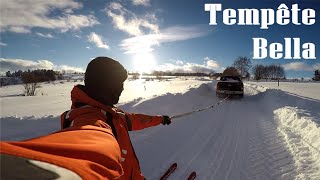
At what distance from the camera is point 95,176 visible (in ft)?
3.26

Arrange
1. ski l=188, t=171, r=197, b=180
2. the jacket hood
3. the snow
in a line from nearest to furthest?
1. the jacket hood
2. ski l=188, t=171, r=197, b=180
3. the snow

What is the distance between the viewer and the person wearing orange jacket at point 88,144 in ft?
2.74

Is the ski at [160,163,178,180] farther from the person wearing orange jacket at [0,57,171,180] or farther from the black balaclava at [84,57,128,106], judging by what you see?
the black balaclava at [84,57,128,106]

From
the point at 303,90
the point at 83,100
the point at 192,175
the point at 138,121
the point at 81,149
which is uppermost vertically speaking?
the point at 83,100

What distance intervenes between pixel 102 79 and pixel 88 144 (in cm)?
97

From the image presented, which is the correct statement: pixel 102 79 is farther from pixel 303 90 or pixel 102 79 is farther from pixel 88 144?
pixel 303 90

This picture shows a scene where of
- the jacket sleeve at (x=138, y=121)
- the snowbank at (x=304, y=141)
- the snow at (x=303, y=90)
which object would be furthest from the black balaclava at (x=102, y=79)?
the snow at (x=303, y=90)

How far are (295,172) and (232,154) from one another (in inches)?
52.1

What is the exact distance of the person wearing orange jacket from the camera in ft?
2.74

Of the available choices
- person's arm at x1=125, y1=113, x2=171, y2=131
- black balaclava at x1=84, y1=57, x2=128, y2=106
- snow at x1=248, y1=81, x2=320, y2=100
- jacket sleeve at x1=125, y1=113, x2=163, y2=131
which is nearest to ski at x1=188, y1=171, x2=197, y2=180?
person's arm at x1=125, y1=113, x2=171, y2=131

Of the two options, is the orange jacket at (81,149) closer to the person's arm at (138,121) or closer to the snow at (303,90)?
the person's arm at (138,121)

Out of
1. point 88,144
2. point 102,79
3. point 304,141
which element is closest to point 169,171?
point 102,79

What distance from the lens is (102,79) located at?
203cm

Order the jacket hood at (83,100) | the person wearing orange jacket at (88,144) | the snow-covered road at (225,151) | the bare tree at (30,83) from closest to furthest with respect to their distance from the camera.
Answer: the person wearing orange jacket at (88,144)
the jacket hood at (83,100)
the snow-covered road at (225,151)
the bare tree at (30,83)
